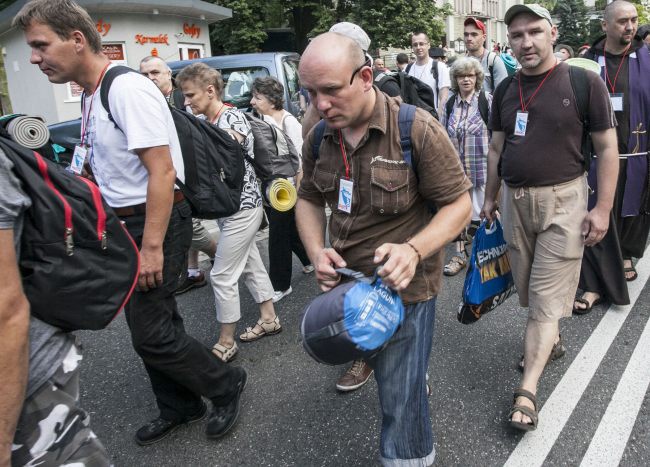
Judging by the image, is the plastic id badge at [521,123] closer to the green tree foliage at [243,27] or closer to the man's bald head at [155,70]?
the man's bald head at [155,70]

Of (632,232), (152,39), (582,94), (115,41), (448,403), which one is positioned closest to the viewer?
(582,94)

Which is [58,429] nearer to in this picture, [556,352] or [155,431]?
[155,431]

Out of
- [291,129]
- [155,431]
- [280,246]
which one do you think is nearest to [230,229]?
[280,246]

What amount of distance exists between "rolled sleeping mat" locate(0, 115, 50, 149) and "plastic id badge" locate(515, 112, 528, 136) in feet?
8.78

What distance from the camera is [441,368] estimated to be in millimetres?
3160

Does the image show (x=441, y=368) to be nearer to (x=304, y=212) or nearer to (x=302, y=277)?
(x=304, y=212)

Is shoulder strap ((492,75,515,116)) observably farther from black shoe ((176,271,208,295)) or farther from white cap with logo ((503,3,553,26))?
black shoe ((176,271,208,295))

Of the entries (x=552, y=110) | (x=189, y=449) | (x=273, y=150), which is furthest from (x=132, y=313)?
(x=552, y=110)

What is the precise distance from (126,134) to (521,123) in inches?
75.6

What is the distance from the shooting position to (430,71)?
652 centimetres

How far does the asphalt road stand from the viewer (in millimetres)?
2475

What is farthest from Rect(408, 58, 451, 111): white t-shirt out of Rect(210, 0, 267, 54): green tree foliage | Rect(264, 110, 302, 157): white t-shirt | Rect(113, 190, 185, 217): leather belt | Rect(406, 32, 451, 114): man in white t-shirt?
Rect(210, 0, 267, 54): green tree foliage

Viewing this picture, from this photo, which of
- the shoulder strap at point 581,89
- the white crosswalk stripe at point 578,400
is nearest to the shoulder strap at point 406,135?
the shoulder strap at point 581,89

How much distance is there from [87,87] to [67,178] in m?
0.99
